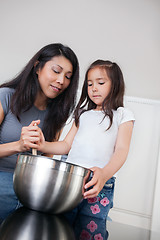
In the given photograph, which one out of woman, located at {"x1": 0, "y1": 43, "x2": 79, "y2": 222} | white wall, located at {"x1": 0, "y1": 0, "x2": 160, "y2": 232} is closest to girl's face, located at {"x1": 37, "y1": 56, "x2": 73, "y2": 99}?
woman, located at {"x1": 0, "y1": 43, "x2": 79, "y2": 222}

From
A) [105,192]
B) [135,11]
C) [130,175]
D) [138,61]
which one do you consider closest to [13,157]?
[105,192]

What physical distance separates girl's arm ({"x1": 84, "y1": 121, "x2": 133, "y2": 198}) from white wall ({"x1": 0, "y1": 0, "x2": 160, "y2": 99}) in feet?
4.66

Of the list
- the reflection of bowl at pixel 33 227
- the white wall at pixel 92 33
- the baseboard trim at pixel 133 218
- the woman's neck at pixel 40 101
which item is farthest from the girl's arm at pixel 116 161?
the white wall at pixel 92 33

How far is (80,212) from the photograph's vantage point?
0.63 meters

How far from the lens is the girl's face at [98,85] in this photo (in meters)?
1.08

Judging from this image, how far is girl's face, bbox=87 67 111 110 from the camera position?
1.08m

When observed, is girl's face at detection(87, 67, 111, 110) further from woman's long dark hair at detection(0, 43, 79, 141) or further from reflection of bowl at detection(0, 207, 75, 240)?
reflection of bowl at detection(0, 207, 75, 240)

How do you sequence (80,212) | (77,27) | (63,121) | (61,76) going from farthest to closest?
1. (77,27)
2. (63,121)
3. (61,76)
4. (80,212)

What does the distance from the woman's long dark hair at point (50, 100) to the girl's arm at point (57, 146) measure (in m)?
0.15

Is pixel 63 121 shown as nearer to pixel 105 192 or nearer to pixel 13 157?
pixel 13 157

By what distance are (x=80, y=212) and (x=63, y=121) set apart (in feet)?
2.34

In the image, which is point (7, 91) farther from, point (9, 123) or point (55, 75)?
point (55, 75)

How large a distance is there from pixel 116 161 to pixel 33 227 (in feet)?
1.48

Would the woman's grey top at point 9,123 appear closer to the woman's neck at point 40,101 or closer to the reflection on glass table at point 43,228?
the woman's neck at point 40,101
